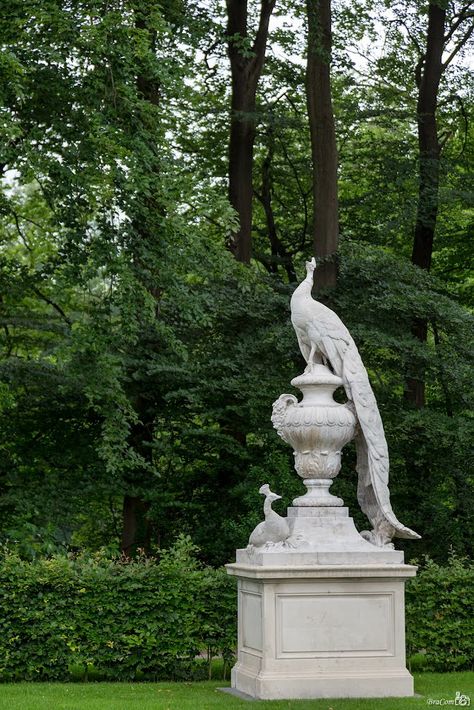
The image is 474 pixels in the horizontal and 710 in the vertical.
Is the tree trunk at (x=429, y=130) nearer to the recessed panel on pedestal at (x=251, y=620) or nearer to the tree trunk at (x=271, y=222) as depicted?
the tree trunk at (x=271, y=222)

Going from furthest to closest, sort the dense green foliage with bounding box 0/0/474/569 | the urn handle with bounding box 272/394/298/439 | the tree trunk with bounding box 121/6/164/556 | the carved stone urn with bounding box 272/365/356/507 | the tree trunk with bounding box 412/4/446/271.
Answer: the tree trunk with bounding box 412/4/446/271
the tree trunk with bounding box 121/6/164/556
the dense green foliage with bounding box 0/0/474/569
the urn handle with bounding box 272/394/298/439
the carved stone urn with bounding box 272/365/356/507

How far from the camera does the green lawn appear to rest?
32.2ft

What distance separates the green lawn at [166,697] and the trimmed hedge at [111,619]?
41cm

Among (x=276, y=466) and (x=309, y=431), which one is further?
(x=276, y=466)

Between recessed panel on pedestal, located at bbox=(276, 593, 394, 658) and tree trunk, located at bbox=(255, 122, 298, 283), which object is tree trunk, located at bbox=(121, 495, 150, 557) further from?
recessed panel on pedestal, located at bbox=(276, 593, 394, 658)

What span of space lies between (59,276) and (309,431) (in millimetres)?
5408

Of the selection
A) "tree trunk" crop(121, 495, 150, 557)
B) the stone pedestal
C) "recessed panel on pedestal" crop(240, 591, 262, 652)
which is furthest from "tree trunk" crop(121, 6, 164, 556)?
the stone pedestal

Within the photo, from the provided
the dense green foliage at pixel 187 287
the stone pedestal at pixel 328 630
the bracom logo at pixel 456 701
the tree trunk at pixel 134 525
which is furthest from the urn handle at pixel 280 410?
the tree trunk at pixel 134 525

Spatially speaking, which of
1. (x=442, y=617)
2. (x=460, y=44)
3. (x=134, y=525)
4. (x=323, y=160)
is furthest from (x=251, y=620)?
(x=460, y=44)

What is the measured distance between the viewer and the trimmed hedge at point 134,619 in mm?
12305

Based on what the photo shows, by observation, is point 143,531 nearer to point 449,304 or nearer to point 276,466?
point 276,466

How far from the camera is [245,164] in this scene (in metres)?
21.0

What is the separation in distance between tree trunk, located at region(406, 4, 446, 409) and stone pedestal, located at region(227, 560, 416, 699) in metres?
11.6

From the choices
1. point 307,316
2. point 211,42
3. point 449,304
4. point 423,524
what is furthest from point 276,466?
point 211,42
